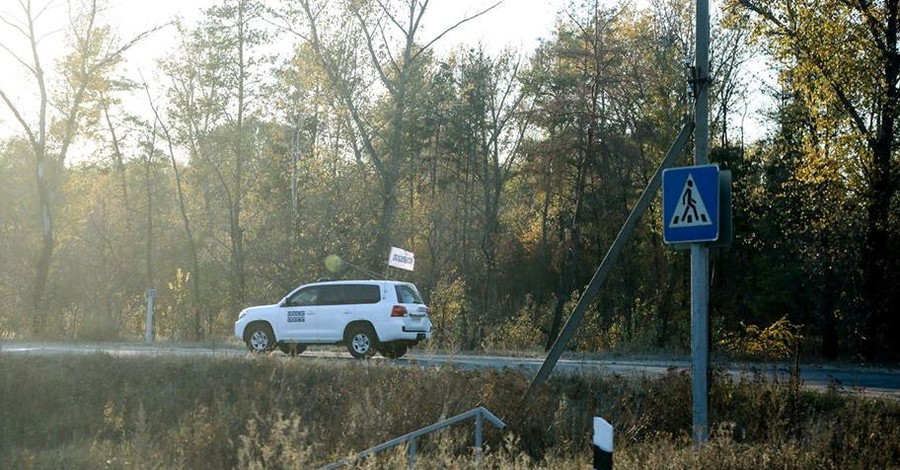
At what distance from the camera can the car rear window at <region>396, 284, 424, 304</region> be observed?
23125 millimetres

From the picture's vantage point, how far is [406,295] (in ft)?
76.6

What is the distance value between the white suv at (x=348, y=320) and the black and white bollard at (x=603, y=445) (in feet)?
48.9

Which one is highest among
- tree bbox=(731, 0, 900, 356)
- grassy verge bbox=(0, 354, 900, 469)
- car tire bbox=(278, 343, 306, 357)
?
tree bbox=(731, 0, 900, 356)

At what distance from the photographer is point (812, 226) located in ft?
89.2

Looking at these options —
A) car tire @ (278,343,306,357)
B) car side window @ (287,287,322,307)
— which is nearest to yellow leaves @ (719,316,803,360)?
car side window @ (287,287,322,307)

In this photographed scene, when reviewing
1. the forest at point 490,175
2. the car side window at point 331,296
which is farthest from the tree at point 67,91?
the car side window at point 331,296

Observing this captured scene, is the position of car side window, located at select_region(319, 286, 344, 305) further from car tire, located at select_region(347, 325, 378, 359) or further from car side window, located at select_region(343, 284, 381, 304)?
car tire, located at select_region(347, 325, 378, 359)

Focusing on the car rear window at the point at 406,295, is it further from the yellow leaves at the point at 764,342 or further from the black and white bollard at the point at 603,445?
Result: the black and white bollard at the point at 603,445

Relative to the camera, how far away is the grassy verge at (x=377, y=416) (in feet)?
35.4

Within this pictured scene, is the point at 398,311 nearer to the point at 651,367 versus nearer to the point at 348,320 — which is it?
the point at 348,320

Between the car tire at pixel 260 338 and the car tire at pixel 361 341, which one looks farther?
the car tire at pixel 260 338

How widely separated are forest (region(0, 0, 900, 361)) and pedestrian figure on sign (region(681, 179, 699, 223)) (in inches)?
496

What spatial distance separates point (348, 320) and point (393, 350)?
4.07 ft

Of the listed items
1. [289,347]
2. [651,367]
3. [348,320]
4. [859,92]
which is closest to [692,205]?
[651,367]
